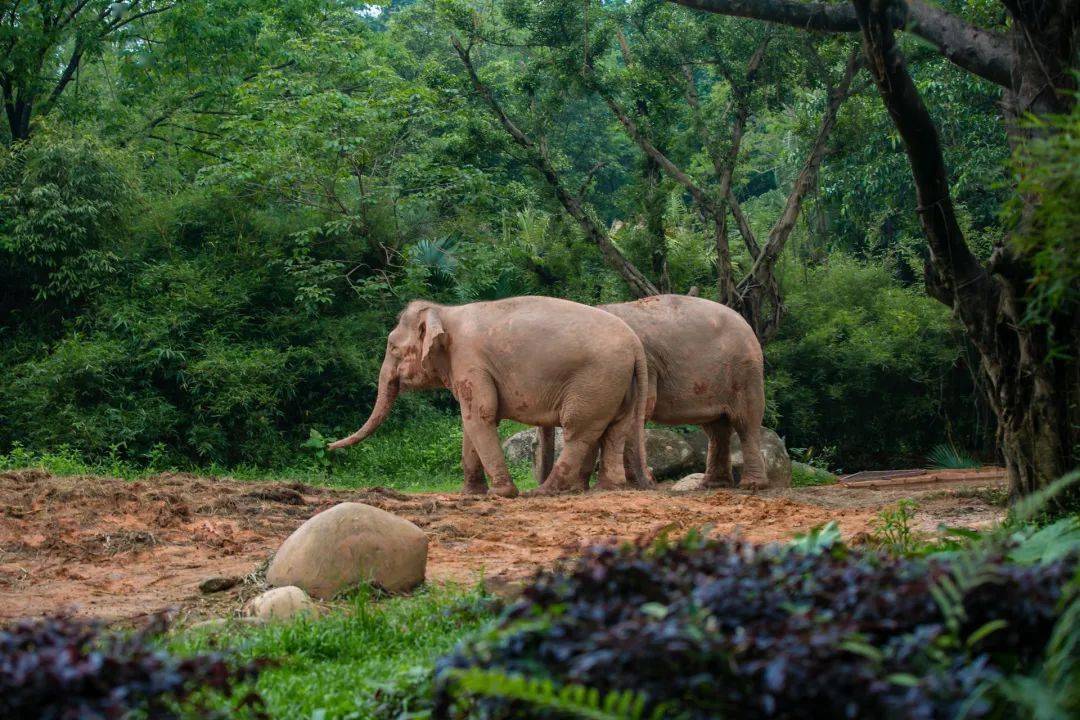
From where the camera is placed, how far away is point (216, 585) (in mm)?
7262

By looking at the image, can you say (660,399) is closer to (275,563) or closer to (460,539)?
(460,539)

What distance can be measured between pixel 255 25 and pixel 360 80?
102 inches

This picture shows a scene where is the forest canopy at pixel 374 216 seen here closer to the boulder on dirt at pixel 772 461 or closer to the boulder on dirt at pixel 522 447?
the boulder on dirt at pixel 522 447

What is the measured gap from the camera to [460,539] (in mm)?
9211

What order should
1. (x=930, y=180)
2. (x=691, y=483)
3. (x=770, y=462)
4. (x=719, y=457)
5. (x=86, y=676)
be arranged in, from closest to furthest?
(x=86, y=676) → (x=930, y=180) → (x=719, y=457) → (x=691, y=483) → (x=770, y=462)

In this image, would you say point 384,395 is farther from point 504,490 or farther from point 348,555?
point 348,555

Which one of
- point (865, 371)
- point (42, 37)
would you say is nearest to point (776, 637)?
point (865, 371)

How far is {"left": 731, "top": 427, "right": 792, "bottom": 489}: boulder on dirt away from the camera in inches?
622

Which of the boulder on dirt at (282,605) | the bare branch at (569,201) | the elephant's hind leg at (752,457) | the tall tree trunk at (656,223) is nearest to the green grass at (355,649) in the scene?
the boulder on dirt at (282,605)

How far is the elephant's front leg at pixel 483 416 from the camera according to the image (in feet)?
42.6

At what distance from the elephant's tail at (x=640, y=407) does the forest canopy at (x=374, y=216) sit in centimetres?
501

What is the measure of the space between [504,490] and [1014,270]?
7286mm

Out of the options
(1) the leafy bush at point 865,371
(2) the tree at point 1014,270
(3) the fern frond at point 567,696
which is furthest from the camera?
(1) the leafy bush at point 865,371

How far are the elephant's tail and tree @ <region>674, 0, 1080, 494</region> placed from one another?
5917 mm
